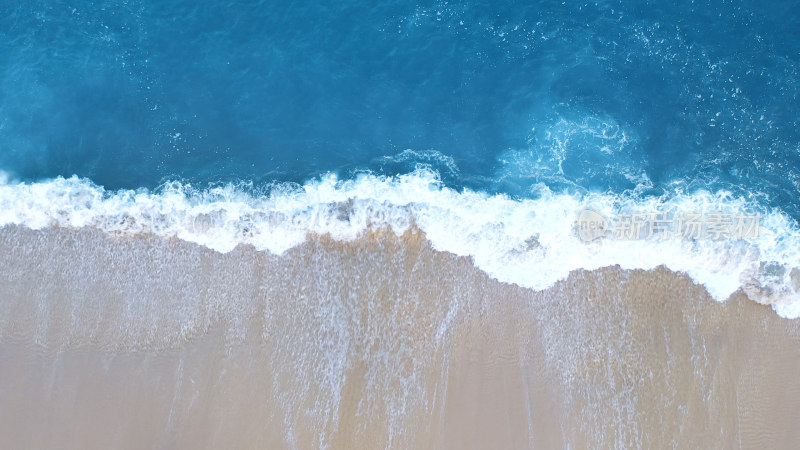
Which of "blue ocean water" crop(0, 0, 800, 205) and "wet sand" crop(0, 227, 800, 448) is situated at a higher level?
"blue ocean water" crop(0, 0, 800, 205)

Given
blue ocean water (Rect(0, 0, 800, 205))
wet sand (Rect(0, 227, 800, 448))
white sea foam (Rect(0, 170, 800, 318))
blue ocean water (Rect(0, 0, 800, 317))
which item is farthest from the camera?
blue ocean water (Rect(0, 0, 800, 205))

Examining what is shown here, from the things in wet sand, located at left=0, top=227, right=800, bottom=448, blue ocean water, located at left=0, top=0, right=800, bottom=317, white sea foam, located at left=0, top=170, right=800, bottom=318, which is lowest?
wet sand, located at left=0, top=227, right=800, bottom=448

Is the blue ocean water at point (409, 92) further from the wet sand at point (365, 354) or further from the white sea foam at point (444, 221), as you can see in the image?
the wet sand at point (365, 354)

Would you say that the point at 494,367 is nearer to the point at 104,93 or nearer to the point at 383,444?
the point at 383,444

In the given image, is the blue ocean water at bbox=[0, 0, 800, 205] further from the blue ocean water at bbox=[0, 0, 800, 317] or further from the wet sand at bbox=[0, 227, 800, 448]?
the wet sand at bbox=[0, 227, 800, 448]

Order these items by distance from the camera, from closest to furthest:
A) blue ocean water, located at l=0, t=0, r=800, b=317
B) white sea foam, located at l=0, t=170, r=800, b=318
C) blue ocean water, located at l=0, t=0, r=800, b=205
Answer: white sea foam, located at l=0, t=170, r=800, b=318 → blue ocean water, located at l=0, t=0, r=800, b=317 → blue ocean water, located at l=0, t=0, r=800, b=205

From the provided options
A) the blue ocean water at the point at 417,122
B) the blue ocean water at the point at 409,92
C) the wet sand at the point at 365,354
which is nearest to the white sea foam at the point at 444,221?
the blue ocean water at the point at 417,122

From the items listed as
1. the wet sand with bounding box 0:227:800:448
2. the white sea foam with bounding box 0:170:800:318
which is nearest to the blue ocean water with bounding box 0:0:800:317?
the white sea foam with bounding box 0:170:800:318

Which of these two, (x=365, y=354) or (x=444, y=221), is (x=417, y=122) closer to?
(x=444, y=221)
